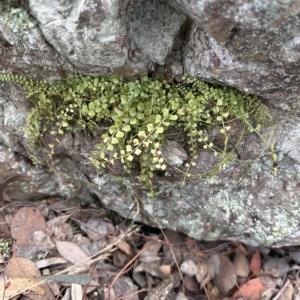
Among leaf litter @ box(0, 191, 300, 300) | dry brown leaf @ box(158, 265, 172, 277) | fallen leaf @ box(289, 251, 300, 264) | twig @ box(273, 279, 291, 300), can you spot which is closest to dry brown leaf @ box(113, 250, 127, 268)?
leaf litter @ box(0, 191, 300, 300)

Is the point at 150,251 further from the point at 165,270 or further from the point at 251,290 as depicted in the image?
the point at 251,290

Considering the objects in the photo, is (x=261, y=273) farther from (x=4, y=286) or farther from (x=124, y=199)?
(x=4, y=286)

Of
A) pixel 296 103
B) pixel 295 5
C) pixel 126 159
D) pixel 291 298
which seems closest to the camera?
pixel 295 5

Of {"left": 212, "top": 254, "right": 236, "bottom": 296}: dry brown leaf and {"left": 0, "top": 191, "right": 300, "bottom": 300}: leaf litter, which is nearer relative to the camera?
{"left": 0, "top": 191, "right": 300, "bottom": 300}: leaf litter

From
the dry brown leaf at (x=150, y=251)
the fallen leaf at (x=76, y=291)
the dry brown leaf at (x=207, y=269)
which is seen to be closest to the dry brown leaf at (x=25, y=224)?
the fallen leaf at (x=76, y=291)

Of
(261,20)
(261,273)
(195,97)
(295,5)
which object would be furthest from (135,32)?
(261,273)

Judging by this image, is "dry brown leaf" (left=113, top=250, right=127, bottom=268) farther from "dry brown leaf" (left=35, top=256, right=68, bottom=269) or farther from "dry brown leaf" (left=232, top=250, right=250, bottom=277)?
"dry brown leaf" (left=232, top=250, right=250, bottom=277)
